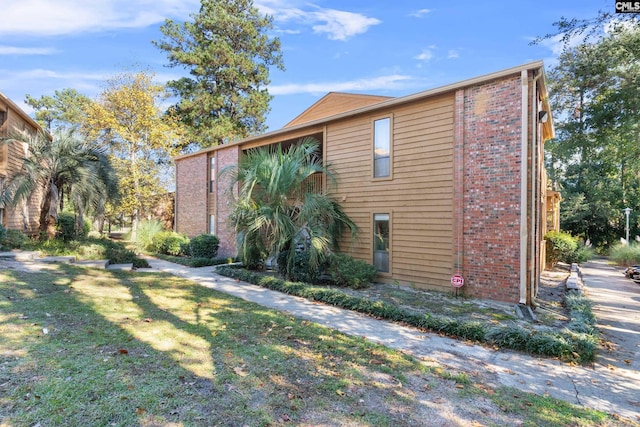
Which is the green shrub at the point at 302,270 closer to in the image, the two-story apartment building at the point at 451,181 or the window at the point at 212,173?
the two-story apartment building at the point at 451,181

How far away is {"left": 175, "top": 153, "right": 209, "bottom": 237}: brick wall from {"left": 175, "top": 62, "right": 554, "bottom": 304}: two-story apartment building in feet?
22.4

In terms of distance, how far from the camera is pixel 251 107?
2303 cm

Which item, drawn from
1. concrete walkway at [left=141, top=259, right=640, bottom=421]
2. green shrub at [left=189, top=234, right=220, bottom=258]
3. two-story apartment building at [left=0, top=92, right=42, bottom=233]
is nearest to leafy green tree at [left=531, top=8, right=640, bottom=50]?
concrete walkway at [left=141, top=259, right=640, bottom=421]

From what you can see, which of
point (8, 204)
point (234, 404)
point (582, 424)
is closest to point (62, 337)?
point (234, 404)

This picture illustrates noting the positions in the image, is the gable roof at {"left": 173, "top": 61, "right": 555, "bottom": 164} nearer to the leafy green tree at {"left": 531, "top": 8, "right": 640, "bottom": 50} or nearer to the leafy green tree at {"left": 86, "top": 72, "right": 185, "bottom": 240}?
the leafy green tree at {"left": 531, "top": 8, "right": 640, "bottom": 50}

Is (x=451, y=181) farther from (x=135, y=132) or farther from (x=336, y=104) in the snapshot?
(x=135, y=132)

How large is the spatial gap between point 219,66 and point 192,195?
10.9 m

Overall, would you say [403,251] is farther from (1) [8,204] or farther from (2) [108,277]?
(1) [8,204]

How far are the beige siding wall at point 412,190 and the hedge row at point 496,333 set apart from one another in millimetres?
2411

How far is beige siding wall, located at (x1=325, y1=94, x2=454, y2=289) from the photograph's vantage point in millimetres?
7770

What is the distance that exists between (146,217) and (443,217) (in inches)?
757

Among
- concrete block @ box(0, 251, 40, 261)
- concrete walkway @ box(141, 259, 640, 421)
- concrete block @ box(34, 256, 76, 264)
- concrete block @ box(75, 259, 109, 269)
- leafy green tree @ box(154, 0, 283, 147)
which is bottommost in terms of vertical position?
concrete walkway @ box(141, 259, 640, 421)

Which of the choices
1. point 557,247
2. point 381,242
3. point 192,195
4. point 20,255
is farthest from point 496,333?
point 192,195

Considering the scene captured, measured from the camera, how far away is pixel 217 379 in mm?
3156
